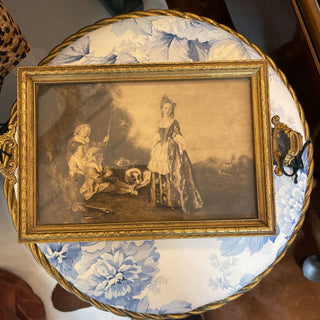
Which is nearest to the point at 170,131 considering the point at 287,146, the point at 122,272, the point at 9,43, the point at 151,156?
the point at 151,156

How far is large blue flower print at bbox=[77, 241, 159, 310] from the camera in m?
0.67

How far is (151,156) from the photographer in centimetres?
54

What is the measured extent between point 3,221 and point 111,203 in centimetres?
79

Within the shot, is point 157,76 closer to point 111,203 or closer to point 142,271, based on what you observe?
point 111,203

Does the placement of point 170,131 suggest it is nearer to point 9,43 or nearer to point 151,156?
point 151,156

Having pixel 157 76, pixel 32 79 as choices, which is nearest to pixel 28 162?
pixel 32 79

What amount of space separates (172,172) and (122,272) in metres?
0.27

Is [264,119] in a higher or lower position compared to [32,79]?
lower

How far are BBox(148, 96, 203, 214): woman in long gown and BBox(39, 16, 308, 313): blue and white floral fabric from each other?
158 mm

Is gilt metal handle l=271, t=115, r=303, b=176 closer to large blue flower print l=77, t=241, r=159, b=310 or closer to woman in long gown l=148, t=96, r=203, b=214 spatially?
woman in long gown l=148, t=96, r=203, b=214

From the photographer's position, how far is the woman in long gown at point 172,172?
0.54 m

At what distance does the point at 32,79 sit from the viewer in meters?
0.54

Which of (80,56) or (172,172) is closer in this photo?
(172,172)

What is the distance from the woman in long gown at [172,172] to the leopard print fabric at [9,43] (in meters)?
→ 0.47
